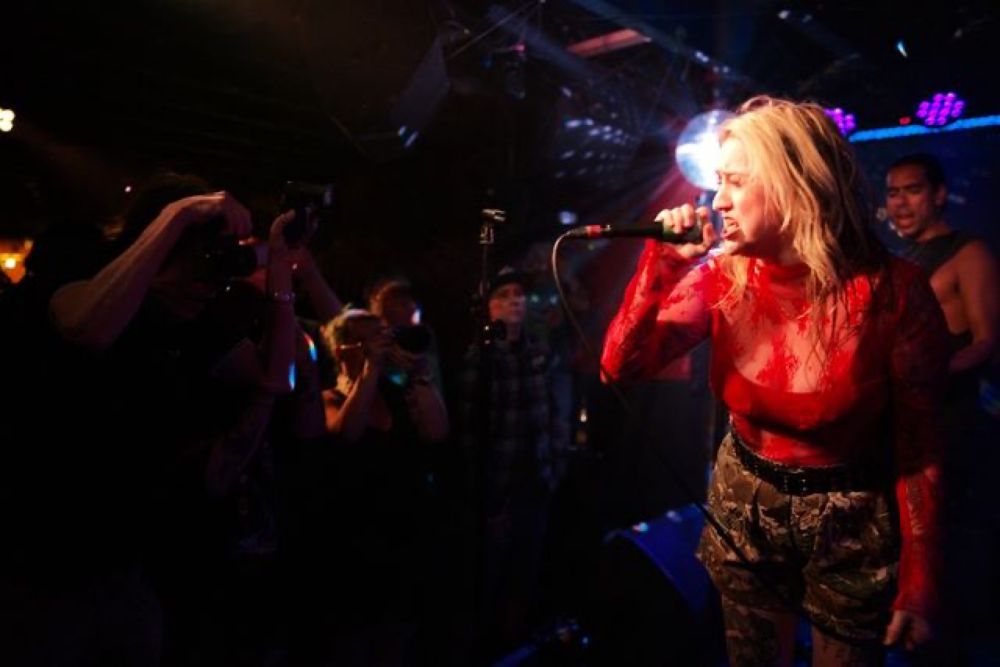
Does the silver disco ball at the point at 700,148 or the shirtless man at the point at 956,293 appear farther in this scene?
the silver disco ball at the point at 700,148

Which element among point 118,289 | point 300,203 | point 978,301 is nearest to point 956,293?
point 978,301

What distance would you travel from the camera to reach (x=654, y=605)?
2.99 m

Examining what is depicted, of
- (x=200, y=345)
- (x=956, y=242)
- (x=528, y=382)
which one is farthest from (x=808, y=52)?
(x=200, y=345)

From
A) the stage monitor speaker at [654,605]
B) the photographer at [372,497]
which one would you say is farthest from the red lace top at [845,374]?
the stage monitor speaker at [654,605]

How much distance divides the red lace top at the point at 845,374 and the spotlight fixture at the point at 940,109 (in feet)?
14.7

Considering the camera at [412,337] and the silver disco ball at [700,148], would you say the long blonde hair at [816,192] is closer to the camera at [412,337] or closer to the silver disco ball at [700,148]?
the camera at [412,337]

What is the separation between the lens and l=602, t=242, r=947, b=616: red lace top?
4.98 ft

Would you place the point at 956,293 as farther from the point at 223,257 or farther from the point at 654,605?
the point at 223,257

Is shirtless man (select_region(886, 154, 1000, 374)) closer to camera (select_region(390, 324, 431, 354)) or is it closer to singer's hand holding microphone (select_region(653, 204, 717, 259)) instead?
singer's hand holding microphone (select_region(653, 204, 717, 259))

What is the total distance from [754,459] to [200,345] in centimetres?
163

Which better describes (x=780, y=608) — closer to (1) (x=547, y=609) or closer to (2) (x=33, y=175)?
(1) (x=547, y=609)

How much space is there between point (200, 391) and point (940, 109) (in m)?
5.76

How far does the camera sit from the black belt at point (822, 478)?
1594mm

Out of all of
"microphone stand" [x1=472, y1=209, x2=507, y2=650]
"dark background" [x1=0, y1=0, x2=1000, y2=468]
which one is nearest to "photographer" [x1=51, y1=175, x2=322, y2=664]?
"microphone stand" [x1=472, y1=209, x2=507, y2=650]
